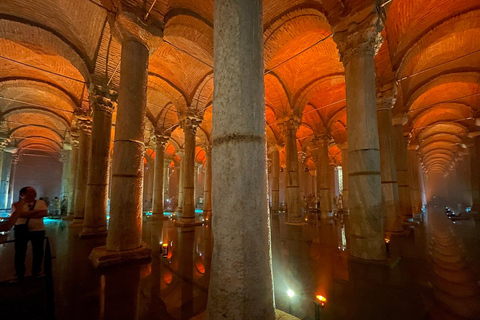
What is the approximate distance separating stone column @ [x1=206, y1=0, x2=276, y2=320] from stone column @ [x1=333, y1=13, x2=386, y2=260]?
3.47 metres

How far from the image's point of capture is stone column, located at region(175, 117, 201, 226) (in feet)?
32.3

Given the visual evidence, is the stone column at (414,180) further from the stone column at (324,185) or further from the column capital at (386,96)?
the column capital at (386,96)

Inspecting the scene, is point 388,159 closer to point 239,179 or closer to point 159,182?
point 239,179

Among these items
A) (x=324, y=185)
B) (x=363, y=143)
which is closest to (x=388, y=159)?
(x=363, y=143)

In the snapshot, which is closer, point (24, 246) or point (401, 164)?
point (24, 246)

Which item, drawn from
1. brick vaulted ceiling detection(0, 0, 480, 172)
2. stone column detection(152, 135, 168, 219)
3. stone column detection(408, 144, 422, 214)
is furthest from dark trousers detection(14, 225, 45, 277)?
stone column detection(408, 144, 422, 214)

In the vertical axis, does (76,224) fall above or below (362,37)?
below

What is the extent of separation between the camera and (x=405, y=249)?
18.5 ft

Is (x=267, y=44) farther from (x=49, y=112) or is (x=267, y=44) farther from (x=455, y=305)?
(x=49, y=112)

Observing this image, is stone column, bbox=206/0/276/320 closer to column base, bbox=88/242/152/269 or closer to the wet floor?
the wet floor

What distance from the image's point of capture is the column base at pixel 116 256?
4.09 metres

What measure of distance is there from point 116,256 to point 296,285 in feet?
10.6

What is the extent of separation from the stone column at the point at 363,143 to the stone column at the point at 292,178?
5.32m

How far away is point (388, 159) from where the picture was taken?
7371 millimetres
